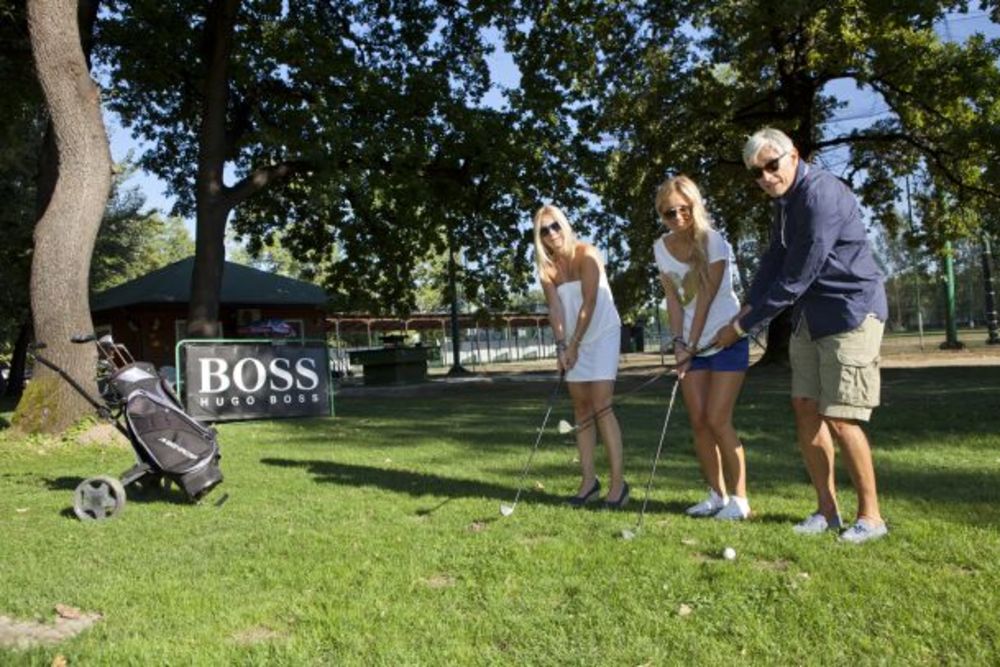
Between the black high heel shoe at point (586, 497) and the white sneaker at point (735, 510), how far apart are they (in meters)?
0.86

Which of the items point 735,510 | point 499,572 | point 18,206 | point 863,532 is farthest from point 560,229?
point 18,206

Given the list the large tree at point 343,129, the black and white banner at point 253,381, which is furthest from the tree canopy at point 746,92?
the black and white banner at point 253,381

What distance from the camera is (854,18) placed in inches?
667

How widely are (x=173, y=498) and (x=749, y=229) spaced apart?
2458 cm

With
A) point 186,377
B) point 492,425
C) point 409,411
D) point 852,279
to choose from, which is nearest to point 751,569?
point 852,279

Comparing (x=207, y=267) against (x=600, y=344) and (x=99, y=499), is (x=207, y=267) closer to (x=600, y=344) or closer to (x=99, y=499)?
(x=99, y=499)

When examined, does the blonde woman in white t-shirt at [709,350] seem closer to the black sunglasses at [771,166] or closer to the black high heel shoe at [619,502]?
the black high heel shoe at [619,502]

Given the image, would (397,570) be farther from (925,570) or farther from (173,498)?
(173,498)

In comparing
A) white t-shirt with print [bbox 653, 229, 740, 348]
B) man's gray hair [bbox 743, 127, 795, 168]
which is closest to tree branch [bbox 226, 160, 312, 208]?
white t-shirt with print [bbox 653, 229, 740, 348]

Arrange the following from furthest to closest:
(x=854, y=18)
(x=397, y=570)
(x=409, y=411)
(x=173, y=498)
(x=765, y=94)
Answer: (x=765, y=94) → (x=854, y=18) → (x=409, y=411) → (x=173, y=498) → (x=397, y=570)

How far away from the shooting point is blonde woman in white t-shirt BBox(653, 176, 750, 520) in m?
4.49

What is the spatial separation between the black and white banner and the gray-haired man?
290 inches

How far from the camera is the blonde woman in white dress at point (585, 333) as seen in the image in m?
5.00

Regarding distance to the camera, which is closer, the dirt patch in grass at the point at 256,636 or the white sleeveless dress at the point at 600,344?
the dirt patch in grass at the point at 256,636
